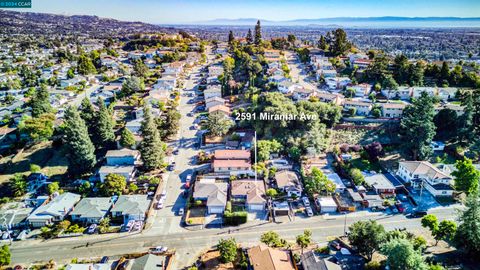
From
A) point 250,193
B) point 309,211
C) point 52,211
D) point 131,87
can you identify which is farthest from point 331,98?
point 52,211

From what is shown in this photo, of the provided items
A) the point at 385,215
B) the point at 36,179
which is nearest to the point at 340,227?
the point at 385,215

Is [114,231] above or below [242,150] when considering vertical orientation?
below

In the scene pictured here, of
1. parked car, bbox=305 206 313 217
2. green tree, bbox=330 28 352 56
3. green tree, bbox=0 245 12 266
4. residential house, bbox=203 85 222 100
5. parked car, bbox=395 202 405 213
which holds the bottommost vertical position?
green tree, bbox=0 245 12 266

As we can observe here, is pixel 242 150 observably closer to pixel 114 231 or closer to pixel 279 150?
pixel 279 150

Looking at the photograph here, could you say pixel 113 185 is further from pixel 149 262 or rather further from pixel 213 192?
pixel 149 262

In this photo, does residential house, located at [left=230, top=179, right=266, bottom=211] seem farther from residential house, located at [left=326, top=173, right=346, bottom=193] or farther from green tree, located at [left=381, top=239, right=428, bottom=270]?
green tree, located at [left=381, top=239, right=428, bottom=270]

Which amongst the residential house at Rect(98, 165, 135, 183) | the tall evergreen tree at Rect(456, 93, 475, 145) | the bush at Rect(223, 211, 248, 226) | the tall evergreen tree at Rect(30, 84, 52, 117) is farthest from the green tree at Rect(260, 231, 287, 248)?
the tall evergreen tree at Rect(30, 84, 52, 117)

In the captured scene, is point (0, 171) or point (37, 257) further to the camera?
point (0, 171)
